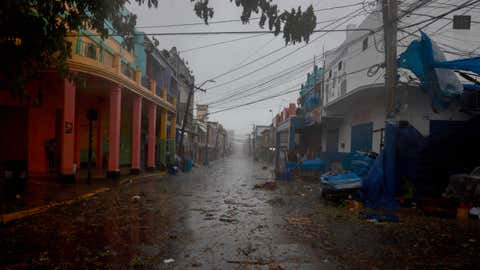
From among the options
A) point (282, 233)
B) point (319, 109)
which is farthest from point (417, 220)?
point (319, 109)

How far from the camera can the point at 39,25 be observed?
5410 mm

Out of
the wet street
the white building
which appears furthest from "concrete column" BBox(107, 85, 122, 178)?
the white building

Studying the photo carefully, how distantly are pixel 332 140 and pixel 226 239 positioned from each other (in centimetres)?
1883

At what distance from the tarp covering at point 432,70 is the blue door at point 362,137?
6.45 metres

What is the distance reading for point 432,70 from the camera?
993 centimetres

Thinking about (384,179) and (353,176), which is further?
(353,176)

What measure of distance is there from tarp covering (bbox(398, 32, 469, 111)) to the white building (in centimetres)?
119

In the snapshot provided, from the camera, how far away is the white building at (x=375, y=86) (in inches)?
582

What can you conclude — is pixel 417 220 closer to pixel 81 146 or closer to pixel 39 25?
pixel 39 25

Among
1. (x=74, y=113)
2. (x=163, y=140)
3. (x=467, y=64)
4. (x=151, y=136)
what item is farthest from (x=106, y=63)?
(x=467, y=64)

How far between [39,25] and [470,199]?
11760 millimetres

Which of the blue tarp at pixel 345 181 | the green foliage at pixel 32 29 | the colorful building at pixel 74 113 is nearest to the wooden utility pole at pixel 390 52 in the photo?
the blue tarp at pixel 345 181

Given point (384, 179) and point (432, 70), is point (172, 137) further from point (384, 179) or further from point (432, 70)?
point (432, 70)

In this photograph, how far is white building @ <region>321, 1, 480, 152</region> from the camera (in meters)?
14.8
